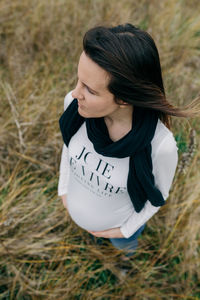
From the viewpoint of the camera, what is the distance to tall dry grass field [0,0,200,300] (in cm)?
178

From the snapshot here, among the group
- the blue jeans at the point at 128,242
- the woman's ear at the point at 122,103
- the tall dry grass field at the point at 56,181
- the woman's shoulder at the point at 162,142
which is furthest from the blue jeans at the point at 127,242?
the woman's ear at the point at 122,103

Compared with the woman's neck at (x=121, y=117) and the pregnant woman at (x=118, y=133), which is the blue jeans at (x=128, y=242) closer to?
the pregnant woman at (x=118, y=133)

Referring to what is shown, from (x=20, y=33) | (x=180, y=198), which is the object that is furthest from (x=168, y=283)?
(x=20, y=33)

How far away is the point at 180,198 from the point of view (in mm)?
1997

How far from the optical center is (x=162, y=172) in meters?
1.13

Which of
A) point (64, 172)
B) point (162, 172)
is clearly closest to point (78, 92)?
point (162, 172)

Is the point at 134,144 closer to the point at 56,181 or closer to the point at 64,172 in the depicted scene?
the point at 64,172

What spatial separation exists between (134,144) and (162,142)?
0.12 metres

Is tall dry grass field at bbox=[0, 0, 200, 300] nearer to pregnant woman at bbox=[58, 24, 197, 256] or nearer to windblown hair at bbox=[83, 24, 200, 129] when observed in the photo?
pregnant woman at bbox=[58, 24, 197, 256]

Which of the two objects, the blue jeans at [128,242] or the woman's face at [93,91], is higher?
the woman's face at [93,91]

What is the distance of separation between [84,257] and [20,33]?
2167mm

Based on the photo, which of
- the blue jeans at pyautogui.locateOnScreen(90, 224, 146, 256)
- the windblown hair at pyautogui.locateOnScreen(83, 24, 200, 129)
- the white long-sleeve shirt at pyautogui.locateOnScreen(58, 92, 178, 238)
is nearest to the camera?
the windblown hair at pyautogui.locateOnScreen(83, 24, 200, 129)

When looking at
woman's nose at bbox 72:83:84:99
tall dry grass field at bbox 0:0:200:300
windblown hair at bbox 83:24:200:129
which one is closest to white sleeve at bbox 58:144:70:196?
tall dry grass field at bbox 0:0:200:300

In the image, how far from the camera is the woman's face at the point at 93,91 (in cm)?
87
